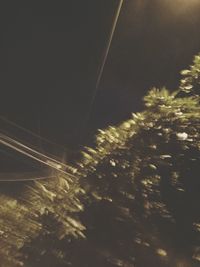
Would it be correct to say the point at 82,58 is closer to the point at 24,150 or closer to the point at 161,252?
the point at 24,150

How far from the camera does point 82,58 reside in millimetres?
11047

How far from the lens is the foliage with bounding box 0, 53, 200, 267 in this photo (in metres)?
2.50

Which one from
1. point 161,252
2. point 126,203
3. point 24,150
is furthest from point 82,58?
point 161,252

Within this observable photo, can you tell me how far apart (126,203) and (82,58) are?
8.81m

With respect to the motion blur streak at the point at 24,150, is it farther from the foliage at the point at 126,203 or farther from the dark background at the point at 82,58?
the foliage at the point at 126,203

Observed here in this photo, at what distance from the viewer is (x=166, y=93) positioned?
2795 mm

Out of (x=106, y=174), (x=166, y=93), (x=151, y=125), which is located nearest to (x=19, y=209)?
(x=106, y=174)

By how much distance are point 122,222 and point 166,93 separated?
887 millimetres

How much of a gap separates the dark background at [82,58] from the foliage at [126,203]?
5416 millimetres

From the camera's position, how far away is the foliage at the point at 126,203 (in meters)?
2.50

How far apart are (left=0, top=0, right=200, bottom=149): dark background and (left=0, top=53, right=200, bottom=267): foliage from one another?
5416 millimetres

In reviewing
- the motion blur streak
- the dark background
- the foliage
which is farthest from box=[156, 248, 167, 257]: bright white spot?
the motion blur streak

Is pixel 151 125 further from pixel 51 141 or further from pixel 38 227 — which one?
pixel 51 141

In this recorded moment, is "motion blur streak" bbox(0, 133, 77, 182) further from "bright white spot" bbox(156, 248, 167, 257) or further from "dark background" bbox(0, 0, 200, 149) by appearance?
"bright white spot" bbox(156, 248, 167, 257)
